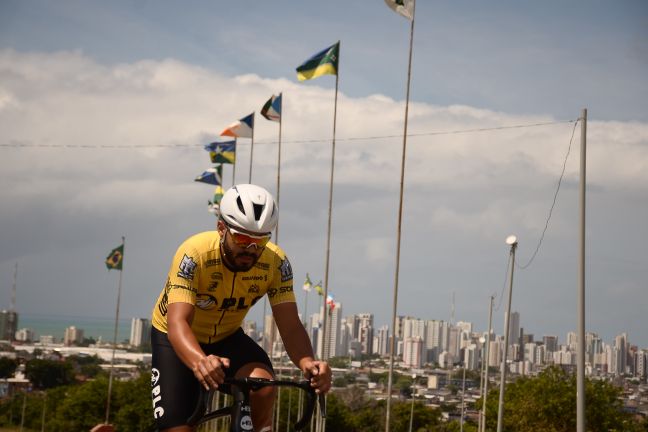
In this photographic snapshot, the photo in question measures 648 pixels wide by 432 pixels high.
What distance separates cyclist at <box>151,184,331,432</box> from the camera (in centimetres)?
695

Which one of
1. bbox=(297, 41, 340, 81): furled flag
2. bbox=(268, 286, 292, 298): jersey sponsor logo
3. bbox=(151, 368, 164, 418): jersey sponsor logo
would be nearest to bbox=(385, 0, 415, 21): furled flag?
bbox=(297, 41, 340, 81): furled flag

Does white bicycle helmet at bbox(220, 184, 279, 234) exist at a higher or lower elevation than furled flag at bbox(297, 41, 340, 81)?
lower

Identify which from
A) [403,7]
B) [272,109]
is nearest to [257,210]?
[403,7]

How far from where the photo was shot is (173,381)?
7102 millimetres

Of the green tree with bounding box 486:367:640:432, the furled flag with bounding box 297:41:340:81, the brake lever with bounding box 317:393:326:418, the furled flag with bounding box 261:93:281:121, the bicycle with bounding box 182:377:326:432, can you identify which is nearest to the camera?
the bicycle with bounding box 182:377:326:432

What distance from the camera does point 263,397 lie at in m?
6.92

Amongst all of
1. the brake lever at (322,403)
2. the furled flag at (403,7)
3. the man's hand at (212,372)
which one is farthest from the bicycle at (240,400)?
the furled flag at (403,7)

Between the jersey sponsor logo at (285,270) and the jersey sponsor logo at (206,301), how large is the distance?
58 centimetres

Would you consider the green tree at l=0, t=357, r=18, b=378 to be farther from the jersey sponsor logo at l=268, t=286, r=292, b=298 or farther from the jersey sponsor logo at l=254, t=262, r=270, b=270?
the jersey sponsor logo at l=254, t=262, r=270, b=270

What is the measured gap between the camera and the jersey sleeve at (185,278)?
718cm

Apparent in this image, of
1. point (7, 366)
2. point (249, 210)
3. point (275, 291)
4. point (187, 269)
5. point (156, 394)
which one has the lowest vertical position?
point (7, 366)

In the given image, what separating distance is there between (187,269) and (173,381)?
32.0 inches

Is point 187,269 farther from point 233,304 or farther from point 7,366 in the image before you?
point 7,366

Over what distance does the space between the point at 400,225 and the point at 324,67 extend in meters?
7.95
